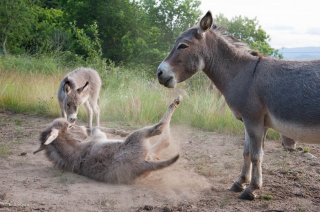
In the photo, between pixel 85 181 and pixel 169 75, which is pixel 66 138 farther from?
pixel 169 75

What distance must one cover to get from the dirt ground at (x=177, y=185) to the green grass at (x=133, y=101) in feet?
5.80

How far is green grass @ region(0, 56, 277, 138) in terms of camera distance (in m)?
10.8

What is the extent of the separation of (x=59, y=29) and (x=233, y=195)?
25.9 meters

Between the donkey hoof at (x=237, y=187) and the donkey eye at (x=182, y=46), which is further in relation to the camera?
the donkey hoof at (x=237, y=187)

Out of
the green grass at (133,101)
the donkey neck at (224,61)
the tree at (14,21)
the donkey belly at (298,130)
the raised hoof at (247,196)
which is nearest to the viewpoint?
the donkey belly at (298,130)

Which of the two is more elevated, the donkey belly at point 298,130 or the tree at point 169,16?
the tree at point 169,16

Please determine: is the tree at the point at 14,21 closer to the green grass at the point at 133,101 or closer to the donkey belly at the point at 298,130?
the green grass at the point at 133,101

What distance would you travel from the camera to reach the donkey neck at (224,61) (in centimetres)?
639

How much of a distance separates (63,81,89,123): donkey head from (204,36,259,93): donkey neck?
416 cm

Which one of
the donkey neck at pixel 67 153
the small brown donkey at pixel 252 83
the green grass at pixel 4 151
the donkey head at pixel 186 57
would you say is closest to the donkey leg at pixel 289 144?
the small brown donkey at pixel 252 83

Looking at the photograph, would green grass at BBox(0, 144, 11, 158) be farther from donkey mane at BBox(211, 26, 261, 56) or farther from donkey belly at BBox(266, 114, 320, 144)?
donkey belly at BBox(266, 114, 320, 144)

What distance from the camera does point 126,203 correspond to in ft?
19.1

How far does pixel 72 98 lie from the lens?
397 inches

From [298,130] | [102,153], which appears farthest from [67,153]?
[298,130]
